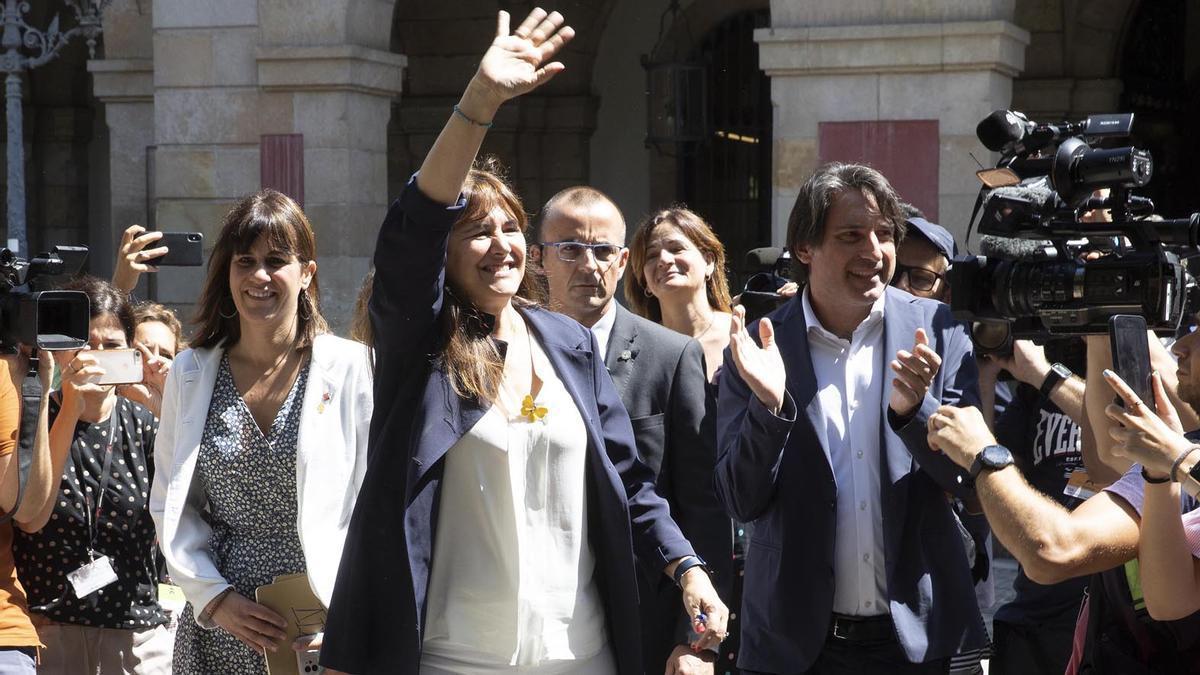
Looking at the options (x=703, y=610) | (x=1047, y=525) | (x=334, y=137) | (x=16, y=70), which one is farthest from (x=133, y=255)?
(x=16, y=70)

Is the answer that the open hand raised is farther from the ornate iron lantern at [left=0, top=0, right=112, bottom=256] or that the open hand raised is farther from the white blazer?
the ornate iron lantern at [left=0, top=0, right=112, bottom=256]

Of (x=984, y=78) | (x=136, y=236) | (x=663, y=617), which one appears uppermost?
(x=984, y=78)

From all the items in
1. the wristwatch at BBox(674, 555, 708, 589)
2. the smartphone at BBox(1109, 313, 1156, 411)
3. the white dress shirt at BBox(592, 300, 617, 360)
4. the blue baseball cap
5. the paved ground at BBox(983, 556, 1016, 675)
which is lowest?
the paved ground at BBox(983, 556, 1016, 675)

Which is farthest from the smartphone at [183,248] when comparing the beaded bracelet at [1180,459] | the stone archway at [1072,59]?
the stone archway at [1072,59]

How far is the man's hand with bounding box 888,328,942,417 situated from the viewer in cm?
361

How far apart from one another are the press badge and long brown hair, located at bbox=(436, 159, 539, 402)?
6.82 feet

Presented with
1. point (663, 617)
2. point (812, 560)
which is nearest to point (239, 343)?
point (663, 617)

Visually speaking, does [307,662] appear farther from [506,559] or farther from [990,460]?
[990,460]

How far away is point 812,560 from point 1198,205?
1158cm

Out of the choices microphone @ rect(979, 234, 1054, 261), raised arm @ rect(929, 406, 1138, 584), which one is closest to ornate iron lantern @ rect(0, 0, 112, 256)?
microphone @ rect(979, 234, 1054, 261)

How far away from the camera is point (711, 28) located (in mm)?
15102

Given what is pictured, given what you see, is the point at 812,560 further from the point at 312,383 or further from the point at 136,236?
the point at 136,236

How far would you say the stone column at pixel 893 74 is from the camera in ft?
31.3

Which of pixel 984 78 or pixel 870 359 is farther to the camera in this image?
pixel 984 78
